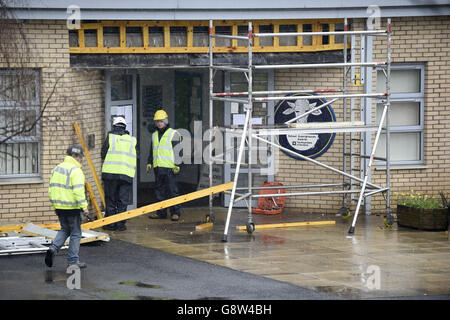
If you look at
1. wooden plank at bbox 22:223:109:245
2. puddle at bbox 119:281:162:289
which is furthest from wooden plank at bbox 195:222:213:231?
puddle at bbox 119:281:162:289

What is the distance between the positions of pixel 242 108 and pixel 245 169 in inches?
44.5

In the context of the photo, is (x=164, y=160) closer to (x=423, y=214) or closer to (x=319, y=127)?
(x=319, y=127)

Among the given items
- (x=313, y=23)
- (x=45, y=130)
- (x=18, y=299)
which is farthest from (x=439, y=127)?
(x=18, y=299)

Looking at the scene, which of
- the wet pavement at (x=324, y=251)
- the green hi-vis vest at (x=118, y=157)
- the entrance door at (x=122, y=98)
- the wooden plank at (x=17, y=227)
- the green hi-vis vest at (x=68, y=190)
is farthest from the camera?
the entrance door at (x=122, y=98)

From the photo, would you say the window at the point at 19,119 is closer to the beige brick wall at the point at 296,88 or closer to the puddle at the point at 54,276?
the beige brick wall at the point at 296,88

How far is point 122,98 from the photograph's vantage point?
619 inches

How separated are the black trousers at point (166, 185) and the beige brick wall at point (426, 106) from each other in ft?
7.38

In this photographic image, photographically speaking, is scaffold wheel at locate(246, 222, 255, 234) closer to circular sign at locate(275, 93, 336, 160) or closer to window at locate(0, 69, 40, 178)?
circular sign at locate(275, 93, 336, 160)

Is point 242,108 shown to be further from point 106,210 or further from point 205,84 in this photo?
point 106,210

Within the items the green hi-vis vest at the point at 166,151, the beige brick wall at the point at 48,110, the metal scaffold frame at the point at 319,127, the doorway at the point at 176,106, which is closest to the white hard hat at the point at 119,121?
the beige brick wall at the point at 48,110

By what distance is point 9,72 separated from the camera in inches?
543

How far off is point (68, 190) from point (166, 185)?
4353mm

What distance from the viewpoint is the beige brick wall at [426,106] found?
15.5 m

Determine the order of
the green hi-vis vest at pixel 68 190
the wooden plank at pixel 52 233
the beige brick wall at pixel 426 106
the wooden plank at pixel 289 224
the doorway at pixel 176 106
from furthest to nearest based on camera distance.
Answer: the doorway at pixel 176 106
the beige brick wall at pixel 426 106
the wooden plank at pixel 289 224
the wooden plank at pixel 52 233
the green hi-vis vest at pixel 68 190
